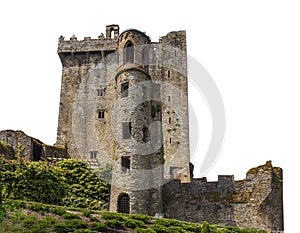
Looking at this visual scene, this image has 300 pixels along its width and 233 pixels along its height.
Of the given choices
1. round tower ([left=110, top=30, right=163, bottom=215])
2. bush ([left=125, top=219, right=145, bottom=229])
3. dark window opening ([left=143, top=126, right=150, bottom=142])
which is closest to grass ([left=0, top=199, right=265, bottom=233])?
bush ([left=125, top=219, right=145, bottom=229])

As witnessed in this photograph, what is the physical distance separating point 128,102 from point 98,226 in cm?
1313

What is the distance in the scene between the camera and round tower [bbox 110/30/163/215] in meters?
33.6

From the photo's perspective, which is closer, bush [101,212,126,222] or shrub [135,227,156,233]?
shrub [135,227,156,233]

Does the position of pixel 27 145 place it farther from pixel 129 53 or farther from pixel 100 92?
pixel 129 53

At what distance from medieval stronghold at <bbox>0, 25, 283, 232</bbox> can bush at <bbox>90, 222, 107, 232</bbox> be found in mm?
8800

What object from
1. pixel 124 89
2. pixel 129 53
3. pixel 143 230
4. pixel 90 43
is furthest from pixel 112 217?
pixel 90 43

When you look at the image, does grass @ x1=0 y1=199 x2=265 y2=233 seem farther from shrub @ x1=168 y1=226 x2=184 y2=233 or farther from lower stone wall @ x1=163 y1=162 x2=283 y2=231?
lower stone wall @ x1=163 y1=162 x2=283 y2=231

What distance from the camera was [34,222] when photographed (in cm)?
2283

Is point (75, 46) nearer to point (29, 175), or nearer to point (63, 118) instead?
point (63, 118)

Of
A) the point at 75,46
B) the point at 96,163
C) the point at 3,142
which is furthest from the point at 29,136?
the point at 75,46

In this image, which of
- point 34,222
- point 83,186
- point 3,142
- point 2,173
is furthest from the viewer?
point 3,142

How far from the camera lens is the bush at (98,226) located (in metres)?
23.8

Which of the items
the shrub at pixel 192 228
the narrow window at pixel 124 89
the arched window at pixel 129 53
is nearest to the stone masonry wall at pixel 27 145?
the narrow window at pixel 124 89

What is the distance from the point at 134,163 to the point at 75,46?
19458 millimetres
